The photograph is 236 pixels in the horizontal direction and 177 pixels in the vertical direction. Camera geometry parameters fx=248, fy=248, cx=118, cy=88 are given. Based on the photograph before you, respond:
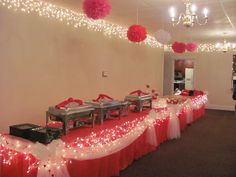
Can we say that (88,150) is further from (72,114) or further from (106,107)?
(106,107)

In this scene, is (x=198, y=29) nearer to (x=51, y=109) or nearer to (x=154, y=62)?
(x=154, y=62)

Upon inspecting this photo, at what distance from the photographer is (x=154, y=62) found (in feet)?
27.5

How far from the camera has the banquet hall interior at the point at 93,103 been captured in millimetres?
2350

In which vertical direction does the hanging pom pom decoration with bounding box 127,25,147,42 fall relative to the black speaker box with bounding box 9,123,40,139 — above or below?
above

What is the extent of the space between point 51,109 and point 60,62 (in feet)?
5.96

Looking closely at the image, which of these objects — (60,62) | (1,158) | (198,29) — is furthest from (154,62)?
(1,158)

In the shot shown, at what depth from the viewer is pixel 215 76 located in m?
9.41

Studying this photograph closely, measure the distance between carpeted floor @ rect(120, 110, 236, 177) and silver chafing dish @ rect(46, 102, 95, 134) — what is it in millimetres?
881

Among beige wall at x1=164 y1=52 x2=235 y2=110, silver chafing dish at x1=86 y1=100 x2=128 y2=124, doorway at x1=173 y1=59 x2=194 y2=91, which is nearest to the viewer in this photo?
silver chafing dish at x1=86 y1=100 x2=128 y2=124

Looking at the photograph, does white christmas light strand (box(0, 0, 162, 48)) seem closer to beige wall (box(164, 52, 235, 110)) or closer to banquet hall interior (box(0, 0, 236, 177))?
banquet hall interior (box(0, 0, 236, 177))

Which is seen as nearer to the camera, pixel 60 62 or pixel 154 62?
pixel 60 62

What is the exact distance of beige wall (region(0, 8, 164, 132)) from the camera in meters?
3.47

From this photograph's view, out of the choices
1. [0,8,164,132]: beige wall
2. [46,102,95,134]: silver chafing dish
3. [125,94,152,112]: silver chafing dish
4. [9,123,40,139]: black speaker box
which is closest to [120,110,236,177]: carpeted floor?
[125,94,152,112]: silver chafing dish

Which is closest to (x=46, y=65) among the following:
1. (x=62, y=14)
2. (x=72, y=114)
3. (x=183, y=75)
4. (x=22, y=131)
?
(x=62, y=14)
